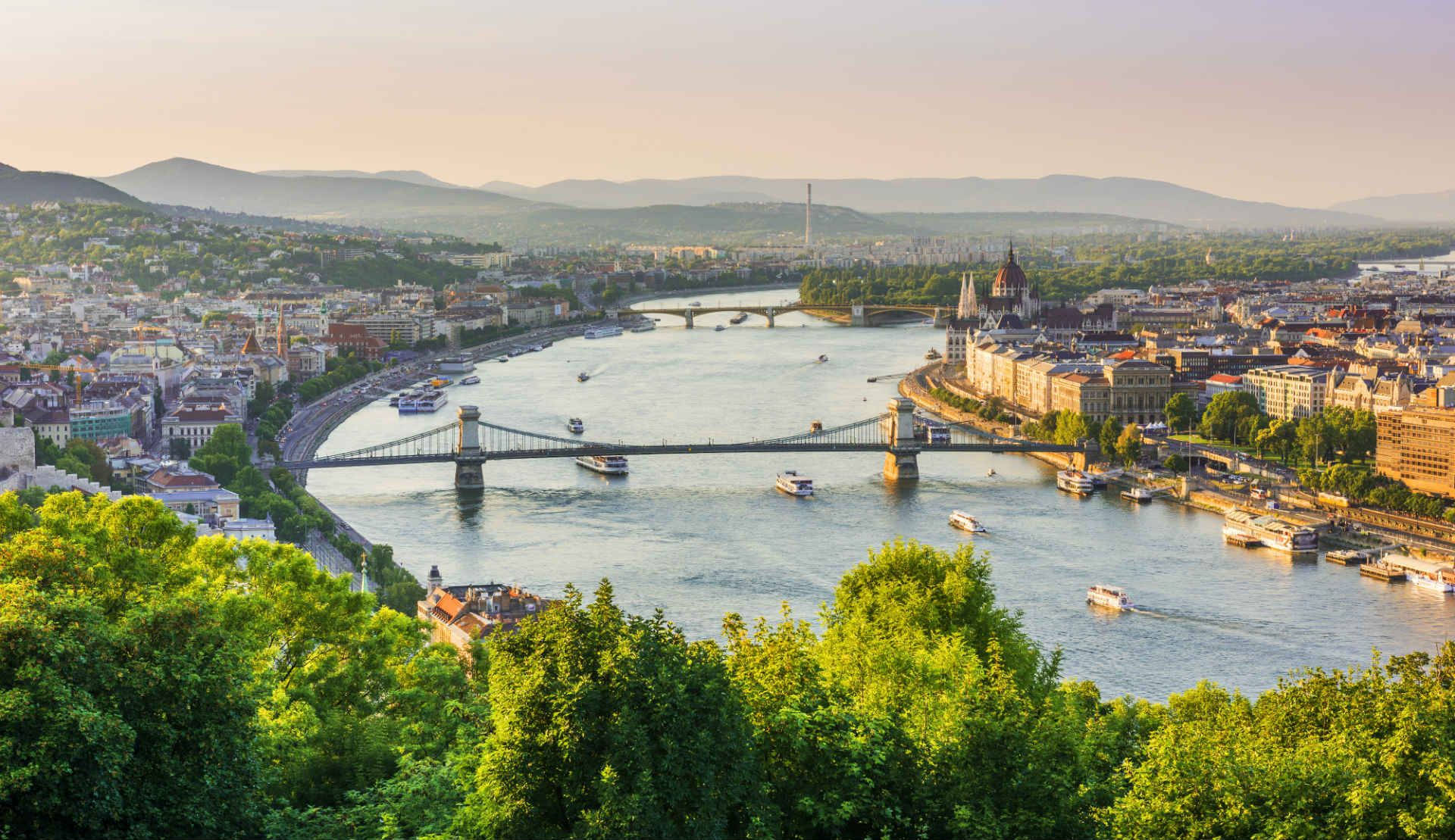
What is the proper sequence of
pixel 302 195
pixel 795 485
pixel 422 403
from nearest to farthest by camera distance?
pixel 795 485 → pixel 422 403 → pixel 302 195

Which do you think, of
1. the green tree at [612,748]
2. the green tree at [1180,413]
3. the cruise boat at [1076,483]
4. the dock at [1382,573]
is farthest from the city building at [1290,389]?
the green tree at [612,748]

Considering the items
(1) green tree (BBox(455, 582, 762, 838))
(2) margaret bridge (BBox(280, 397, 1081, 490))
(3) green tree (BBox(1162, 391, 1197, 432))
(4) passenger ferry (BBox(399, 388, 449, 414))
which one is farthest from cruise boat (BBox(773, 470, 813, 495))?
(1) green tree (BBox(455, 582, 762, 838))

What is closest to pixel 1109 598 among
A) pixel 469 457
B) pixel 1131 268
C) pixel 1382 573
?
pixel 1382 573

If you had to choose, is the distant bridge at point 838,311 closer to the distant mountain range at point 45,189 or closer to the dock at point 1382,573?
the distant mountain range at point 45,189

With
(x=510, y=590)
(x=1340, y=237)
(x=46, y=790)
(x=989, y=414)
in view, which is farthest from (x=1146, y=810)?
(x=1340, y=237)

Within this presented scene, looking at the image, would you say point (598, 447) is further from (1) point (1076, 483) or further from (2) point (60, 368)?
(2) point (60, 368)

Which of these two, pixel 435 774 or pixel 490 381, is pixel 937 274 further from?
pixel 435 774
